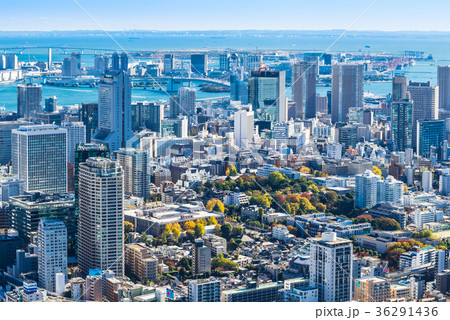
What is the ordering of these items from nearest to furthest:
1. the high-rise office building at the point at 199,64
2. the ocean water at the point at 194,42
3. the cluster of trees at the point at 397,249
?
1. the cluster of trees at the point at 397,249
2. the ocean water at the point at 194,42
3. the high-rise office building at the point at 199,64

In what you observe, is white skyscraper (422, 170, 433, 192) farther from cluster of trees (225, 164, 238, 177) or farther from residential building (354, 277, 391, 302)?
residential building (354, 277, 391, 302)

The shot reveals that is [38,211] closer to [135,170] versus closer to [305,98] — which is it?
[135,170]

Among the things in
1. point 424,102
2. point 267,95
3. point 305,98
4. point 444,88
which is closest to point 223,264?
point 267,95

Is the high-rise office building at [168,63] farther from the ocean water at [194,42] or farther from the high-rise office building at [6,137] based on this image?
the high-rise office building at [6,137]

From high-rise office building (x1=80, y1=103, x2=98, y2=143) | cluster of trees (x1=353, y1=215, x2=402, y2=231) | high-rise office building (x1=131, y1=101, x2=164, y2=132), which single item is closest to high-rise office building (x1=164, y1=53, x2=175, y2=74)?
high-rise office building (x1=131, y1=101, x2=164, y2=132)

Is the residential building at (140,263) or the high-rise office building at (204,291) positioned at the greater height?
the high-rise office building at (204,291)

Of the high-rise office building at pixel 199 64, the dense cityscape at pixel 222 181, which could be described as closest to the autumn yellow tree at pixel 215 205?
the dense cityscape at pixel 222 181
